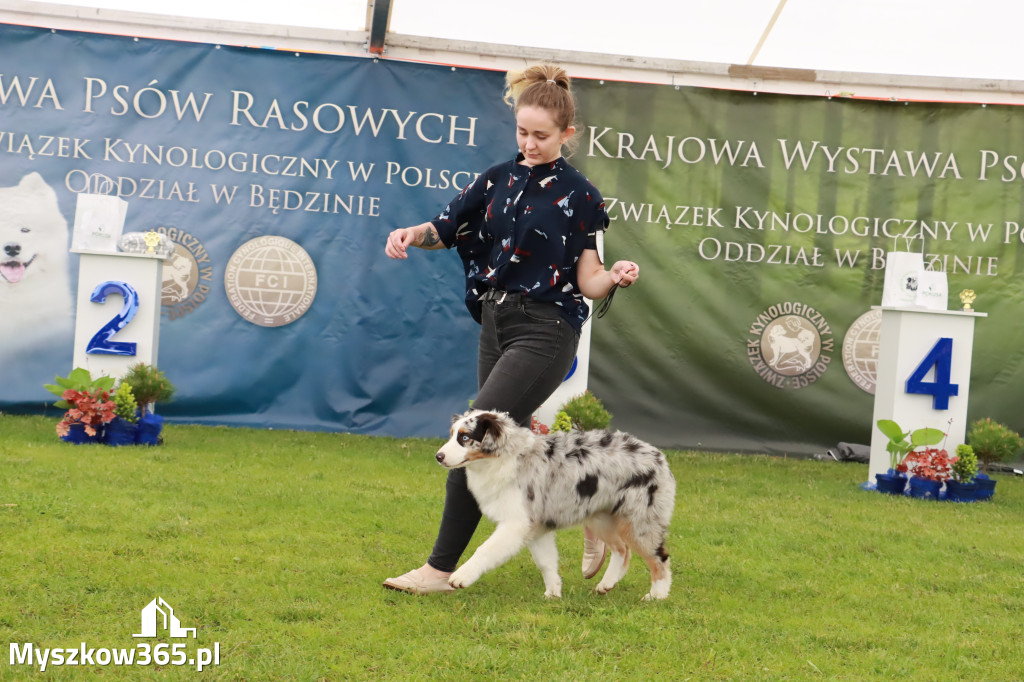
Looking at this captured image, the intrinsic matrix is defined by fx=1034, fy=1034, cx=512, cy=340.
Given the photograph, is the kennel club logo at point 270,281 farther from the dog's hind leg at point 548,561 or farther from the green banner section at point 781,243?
the dog's hind leg at point 548,561

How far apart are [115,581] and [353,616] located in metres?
0.83

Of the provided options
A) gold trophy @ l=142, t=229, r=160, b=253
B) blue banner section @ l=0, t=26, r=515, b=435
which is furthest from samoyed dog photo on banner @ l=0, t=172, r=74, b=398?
gold trophy @ l=142, t=229, r=160, b=253

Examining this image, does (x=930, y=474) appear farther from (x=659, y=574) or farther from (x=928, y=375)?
(x=659, y=574)

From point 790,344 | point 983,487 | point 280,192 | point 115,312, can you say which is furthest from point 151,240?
point 983,487

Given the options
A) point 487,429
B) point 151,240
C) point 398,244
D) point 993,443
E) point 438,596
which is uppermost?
point 151,240

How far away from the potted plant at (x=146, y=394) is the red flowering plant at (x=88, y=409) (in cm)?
20

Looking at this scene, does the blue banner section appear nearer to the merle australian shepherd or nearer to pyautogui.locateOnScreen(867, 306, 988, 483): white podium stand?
pyautogui.locateOnScreen(867, 306, 988, 483): white podium stand

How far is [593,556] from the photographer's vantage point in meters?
3.92

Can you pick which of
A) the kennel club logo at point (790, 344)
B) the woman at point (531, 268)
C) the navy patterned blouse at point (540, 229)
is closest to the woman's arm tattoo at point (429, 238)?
the woman at point (531, 268)

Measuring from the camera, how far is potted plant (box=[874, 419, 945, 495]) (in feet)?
21.6

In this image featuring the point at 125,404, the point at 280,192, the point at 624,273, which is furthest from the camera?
the point at 280,192

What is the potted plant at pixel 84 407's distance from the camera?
6.52m

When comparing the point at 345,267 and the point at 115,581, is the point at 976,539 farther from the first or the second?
the point at 345,267

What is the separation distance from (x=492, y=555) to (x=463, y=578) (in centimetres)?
12
